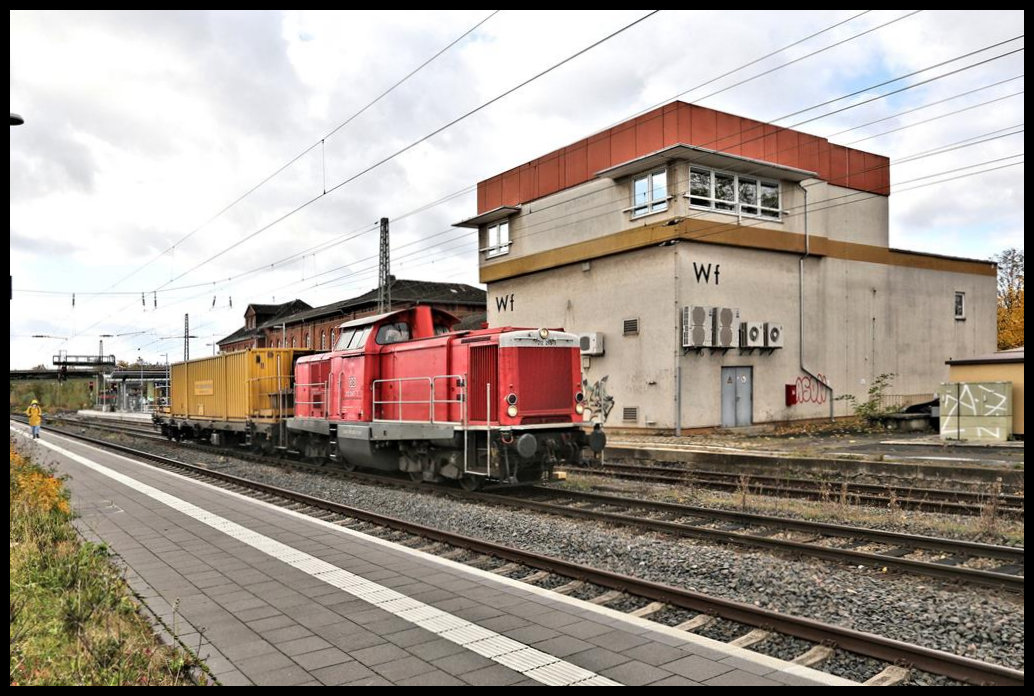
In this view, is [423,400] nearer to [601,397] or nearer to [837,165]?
[601,397]

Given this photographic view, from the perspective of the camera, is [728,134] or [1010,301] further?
[1010,301]

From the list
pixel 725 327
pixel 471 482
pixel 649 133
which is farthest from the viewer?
pixel 649 133

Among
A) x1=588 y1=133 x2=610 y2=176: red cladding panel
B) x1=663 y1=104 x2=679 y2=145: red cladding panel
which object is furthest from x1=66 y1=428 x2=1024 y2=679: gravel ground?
x1=588 y1=133 x2=610 y2=176: red cladding panel

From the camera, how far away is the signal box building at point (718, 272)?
77.4ft

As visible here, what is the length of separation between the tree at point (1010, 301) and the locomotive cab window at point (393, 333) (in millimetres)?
35926

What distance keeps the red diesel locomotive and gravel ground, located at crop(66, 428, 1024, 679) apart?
5.76 ft

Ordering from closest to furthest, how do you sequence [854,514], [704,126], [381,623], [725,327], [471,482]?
[381,623] < [854,514] < [471,482] < [725,327] < [704,126]

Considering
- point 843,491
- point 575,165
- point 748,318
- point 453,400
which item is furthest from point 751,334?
point 453,400

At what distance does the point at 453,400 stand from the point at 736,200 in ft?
51.4

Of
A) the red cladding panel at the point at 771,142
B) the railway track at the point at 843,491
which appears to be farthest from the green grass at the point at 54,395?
the railway track at the point at 843,491

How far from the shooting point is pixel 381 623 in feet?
18.3

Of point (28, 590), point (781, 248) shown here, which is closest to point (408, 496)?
point (28, 590)

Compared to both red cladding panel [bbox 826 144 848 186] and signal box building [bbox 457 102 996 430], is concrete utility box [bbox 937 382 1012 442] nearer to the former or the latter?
signal box building [bbox 457 102 996 430]

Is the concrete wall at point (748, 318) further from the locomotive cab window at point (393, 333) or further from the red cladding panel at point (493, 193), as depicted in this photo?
the locomotive cab window at point (393, 333)
